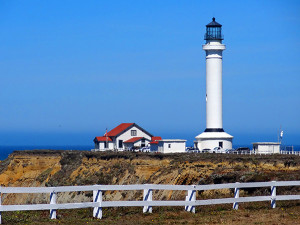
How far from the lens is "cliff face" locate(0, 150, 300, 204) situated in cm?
4988

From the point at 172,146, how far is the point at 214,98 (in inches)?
328

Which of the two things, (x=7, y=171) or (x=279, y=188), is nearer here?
(x=279, y=188)

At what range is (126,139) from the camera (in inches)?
3194

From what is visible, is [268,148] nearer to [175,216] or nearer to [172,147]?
[172,147]

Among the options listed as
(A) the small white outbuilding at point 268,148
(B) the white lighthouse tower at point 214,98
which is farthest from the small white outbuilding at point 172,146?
(A) the small white outbuilding at point 268,148

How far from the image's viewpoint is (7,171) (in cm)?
7231

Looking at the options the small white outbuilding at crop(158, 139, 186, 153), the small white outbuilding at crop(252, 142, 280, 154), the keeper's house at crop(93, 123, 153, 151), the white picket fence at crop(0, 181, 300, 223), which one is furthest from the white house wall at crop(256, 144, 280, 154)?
the white picket fence at crop(0, 181, 300, 223)

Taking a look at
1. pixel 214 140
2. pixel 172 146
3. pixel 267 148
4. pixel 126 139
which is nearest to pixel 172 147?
pixel 172 146

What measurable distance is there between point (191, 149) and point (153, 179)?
14460 mm

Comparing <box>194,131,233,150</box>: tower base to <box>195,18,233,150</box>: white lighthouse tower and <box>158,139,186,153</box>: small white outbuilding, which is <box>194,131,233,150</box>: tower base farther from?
<box>158,139,186,153</box>: small white outbuilding

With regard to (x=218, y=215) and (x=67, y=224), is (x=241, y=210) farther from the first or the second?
(x=67, y=224)

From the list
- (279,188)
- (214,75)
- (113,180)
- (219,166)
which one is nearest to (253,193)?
(279,188)

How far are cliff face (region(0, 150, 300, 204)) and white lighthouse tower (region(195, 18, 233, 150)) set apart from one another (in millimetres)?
6366

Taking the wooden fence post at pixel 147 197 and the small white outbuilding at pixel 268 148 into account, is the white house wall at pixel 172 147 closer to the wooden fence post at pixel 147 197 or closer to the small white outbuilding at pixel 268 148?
the small white outbuilding at pixel 268 148
